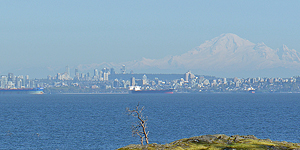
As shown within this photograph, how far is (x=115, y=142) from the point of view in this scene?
6869 cm

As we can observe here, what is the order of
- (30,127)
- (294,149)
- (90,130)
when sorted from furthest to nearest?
(30,127), (90,130), (294,149)

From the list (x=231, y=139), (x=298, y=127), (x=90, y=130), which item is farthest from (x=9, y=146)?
(x=298, y=127)

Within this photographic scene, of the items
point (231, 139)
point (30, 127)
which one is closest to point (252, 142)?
point (231, 139)

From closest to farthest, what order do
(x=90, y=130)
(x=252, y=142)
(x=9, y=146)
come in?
(x=252, y=142), (x=9, y=146), (x=90, y=130)

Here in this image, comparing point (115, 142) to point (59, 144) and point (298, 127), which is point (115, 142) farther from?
point (298, 127)

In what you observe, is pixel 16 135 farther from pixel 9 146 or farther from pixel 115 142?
pixel 115 142

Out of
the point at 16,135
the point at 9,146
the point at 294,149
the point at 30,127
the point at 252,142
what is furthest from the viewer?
the point at 30,127

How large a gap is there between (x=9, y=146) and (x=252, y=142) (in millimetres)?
45440

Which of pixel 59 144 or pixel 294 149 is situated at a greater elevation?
pixel 294 149

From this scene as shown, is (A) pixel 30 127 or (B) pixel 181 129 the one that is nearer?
(B) pixel 181 129

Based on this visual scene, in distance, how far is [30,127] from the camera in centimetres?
9206

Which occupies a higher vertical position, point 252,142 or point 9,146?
point 252,142

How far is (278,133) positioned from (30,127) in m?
50.9

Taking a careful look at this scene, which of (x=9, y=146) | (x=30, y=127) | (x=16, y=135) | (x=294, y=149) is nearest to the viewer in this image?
(x=294, y=149)
